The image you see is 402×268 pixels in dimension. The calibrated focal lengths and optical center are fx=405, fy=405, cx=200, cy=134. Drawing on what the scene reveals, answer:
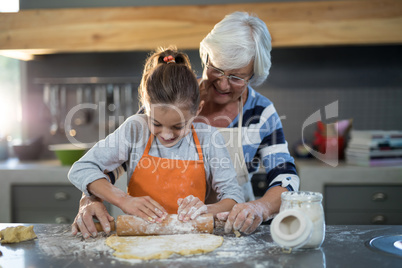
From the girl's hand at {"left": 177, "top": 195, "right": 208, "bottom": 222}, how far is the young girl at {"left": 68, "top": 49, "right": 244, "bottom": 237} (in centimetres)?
6

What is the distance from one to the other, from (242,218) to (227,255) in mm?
198

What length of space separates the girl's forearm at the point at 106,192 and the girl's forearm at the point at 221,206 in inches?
10.3

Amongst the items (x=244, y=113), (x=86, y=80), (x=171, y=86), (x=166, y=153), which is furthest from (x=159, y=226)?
(x=86, y=80)

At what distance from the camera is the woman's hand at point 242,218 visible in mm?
1116

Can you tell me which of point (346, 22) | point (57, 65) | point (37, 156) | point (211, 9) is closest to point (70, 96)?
point (57, 65)

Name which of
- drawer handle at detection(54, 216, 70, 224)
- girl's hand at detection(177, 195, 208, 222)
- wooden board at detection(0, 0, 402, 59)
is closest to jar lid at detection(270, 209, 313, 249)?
girl's hand at detection(177, 195, 208, 222)

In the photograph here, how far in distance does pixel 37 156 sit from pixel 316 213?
2.46m

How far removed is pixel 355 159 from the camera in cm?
254

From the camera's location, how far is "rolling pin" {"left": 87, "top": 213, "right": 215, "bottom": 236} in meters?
1.11

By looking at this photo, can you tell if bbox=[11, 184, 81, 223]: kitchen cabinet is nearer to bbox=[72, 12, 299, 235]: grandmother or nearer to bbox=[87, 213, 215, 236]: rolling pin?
bbox=[72, 12, 299, 235]: grandmother

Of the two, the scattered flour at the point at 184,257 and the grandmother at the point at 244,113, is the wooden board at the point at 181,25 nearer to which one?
the grandmother at the point at 244,113

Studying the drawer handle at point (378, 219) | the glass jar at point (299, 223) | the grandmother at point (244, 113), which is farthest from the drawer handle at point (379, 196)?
the glass jar at point (299, 223)

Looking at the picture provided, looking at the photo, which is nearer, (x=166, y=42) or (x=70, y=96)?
(x=166, y=42)

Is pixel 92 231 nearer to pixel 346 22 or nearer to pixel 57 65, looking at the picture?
pixel 346 22
